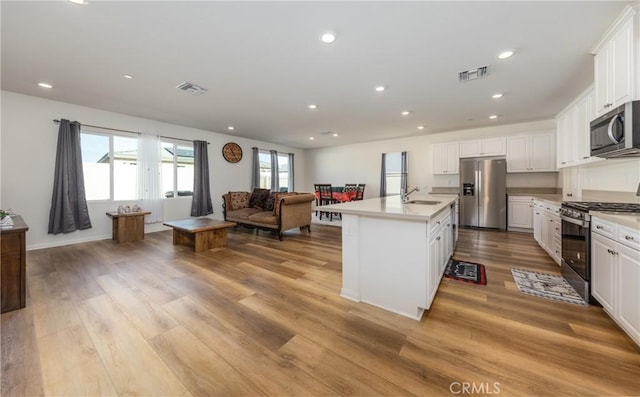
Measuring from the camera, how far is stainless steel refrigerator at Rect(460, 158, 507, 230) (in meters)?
5.11

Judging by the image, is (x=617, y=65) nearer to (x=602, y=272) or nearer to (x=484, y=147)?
(x=602, y=272)

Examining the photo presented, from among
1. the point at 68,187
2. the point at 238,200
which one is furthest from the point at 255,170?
the point at 68,187

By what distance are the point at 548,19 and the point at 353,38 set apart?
165 centimetres

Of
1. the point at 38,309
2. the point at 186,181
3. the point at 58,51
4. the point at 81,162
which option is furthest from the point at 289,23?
the point at 186,181

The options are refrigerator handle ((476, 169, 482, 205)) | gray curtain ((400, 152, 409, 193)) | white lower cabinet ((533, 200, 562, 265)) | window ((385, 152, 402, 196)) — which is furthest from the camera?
window ((385, 152, 402, 196))

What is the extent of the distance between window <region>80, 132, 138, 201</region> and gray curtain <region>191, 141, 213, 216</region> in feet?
3.95

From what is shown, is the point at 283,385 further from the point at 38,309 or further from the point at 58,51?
the point at 58,51

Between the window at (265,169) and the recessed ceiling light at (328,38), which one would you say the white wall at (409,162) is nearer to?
the window at (265,169)

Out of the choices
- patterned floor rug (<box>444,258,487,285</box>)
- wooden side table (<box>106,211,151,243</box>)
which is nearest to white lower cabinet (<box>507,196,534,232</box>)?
patterned floor rug (<box>444,258,487,285</box>)

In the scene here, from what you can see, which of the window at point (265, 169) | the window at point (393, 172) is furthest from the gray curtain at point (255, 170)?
the window at point (393, 172)

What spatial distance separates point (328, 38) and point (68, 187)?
5044 millimetres

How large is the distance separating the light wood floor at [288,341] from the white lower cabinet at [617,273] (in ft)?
0.47

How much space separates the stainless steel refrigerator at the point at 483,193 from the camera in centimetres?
511

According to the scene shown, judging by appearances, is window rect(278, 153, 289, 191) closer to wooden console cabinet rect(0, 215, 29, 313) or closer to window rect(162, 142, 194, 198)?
window rect(162, 142, 194, 198)
